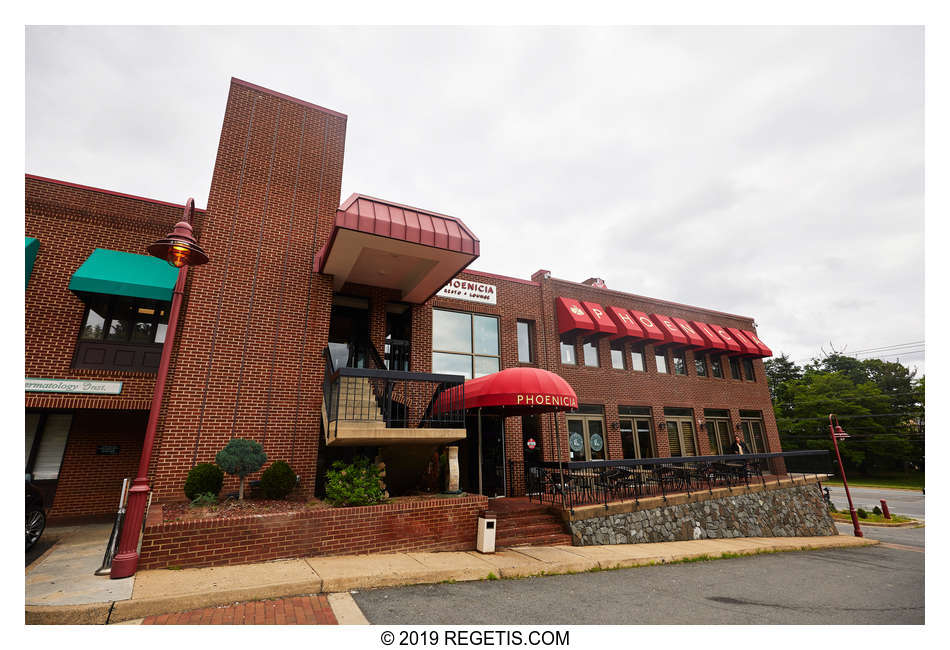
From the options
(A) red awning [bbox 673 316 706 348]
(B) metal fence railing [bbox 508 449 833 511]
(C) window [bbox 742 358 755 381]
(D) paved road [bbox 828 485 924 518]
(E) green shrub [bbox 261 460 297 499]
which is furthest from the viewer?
(D) paved road [bbox 828 485 924 518]

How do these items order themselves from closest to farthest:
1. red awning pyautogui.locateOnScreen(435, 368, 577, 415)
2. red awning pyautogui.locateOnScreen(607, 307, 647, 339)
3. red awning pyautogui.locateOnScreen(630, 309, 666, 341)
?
red awning pyautogui.locateOnScreen(435, 368, 577, 415) → red awning pyautogui.locateOnScreen(607, 307, 647, 339) → red awning pyautogui.locateOnScreen(630, 309, 666, 341)

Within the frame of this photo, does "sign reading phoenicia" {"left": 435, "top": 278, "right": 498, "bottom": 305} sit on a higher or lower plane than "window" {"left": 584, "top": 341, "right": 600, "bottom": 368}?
higher

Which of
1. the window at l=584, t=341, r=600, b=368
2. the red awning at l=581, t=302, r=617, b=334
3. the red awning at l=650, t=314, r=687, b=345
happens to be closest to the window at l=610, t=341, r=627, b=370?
the window at l=584, t=341, r=600, b=368

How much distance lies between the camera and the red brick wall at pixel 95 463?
403 inches

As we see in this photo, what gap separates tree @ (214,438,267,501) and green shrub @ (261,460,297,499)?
45 cm

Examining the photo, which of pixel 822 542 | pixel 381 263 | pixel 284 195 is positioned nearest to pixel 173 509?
pixel 381 263

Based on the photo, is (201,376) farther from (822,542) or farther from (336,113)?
(822,542)

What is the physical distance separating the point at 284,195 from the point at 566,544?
1125cm

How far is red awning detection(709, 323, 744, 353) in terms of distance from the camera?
1945 cm

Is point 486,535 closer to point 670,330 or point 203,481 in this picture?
point 203,481

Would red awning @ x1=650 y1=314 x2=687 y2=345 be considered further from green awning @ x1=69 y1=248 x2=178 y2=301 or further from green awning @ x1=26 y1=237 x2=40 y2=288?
green awning @ x1=26 y1=237 x2=40 y2=288

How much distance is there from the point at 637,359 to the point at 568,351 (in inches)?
150

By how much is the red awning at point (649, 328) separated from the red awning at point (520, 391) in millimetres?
8752

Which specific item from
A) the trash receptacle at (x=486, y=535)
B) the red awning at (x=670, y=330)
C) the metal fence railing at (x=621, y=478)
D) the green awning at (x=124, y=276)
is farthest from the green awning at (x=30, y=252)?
the red awning at (x=670, y=330)
